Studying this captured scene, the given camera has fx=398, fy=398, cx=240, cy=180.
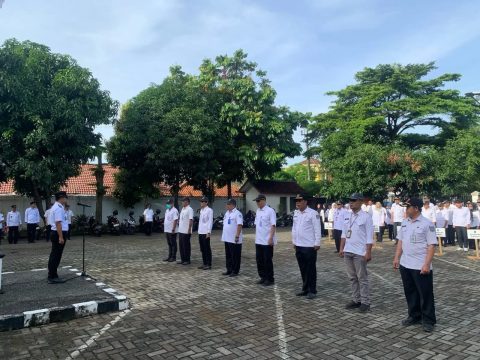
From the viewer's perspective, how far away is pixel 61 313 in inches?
226

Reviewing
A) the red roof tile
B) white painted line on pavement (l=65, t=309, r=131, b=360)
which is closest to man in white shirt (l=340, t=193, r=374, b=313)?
white painted line on pavement (l=65, t=309, r=131, b=360)

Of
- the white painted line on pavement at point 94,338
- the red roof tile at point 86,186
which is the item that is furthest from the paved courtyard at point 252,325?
the red roof tile at point 86,186

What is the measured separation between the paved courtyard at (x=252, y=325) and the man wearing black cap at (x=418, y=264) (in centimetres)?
25

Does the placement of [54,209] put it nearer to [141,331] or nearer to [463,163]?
[141,331]

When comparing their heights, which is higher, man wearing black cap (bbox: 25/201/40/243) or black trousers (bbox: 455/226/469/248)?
man wearing black cap (bbox: 25/201/40/243)

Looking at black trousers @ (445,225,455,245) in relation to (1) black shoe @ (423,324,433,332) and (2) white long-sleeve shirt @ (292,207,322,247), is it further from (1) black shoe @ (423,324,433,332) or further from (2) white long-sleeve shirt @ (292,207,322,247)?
(1) black shoe @ (423,324,433,332)

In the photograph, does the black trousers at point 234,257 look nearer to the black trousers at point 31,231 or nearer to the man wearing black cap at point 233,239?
the man wearing black cap at point 233,239

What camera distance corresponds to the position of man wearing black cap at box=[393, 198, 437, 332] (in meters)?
5.25

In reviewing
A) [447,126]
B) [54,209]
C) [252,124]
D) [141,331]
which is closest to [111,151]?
[252,124]

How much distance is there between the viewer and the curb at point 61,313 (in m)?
5.37

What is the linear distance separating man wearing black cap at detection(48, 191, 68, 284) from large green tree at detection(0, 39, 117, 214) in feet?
30.0

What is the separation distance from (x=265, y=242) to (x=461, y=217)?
9.51 m

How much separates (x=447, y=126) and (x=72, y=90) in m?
23.3

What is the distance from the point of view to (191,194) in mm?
30953
